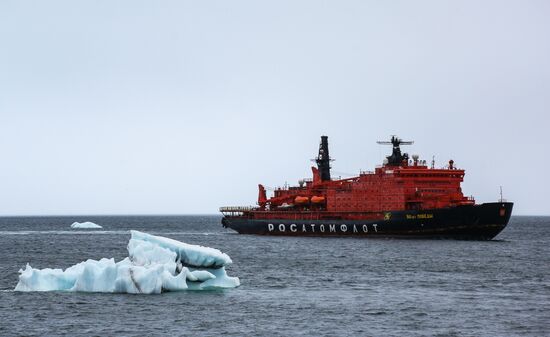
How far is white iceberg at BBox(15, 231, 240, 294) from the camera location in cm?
4097

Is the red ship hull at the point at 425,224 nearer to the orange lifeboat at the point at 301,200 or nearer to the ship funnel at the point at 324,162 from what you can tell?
the orange lifeboat at the point at 301,200

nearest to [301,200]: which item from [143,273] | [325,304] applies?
[143,273]

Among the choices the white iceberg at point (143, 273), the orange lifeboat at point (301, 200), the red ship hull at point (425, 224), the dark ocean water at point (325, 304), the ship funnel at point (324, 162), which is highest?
the ship funnel at point (324, 162)

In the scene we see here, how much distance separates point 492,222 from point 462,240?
4.87 metres

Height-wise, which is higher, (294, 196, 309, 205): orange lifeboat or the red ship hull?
(294, 196, 309, 205): orange lifeboat

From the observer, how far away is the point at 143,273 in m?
41.0

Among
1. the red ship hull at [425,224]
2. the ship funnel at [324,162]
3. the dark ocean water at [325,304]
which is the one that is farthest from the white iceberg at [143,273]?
the ship funnel at [324,162]

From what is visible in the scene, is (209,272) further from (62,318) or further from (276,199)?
(276,199)

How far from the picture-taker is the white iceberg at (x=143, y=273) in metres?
41.0

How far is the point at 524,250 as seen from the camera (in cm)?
7719

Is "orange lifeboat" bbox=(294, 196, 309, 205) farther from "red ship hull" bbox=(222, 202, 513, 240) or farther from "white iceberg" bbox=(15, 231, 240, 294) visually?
"white iceberg" bbox=(15, 231, 240, 294)

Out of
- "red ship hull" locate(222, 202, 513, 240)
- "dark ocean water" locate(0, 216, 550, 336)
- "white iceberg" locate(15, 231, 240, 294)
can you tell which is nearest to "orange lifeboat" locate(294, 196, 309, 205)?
"red ship hull" locate(222, 202, 513, 240)

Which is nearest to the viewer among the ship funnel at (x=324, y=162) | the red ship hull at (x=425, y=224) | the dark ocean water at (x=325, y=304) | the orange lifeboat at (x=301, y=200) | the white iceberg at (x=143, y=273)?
the dark ocean water at (x=325, y=304)

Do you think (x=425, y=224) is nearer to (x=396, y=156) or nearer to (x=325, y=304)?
(x=396, y=156)
